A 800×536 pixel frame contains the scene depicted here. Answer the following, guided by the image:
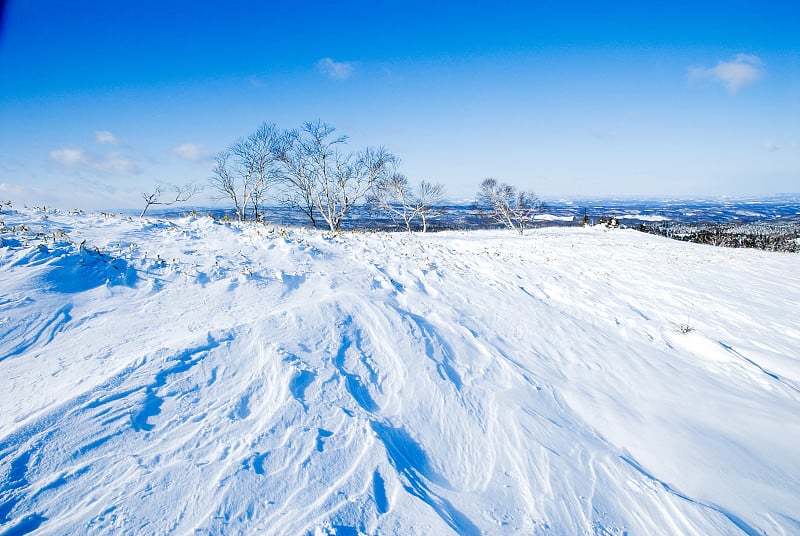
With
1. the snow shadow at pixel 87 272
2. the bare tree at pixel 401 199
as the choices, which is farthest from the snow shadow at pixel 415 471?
the bare tree at pixel 401 199

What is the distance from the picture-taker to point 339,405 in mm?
3414

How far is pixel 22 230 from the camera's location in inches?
216

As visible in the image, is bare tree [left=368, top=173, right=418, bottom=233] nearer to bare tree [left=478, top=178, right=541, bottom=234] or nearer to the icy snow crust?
bare tree [left=478, top=178, right=541, bottom=234]

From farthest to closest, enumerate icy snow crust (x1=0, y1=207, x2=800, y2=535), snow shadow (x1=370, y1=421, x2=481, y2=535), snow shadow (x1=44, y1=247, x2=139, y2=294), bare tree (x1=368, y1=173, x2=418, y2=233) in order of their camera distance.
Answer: bare tree (x1=368, y1=173, x2=418, y2=233) → snow shadow (x1=44, y1=247, x2=139, y2=294) → snow shadow (x1=370, y1=421, x2=481, y2=535) → icy snow crust (x1=0, y1=207, x2=800, y2=535)

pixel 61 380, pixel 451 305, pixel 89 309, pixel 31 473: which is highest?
pixel 89 309

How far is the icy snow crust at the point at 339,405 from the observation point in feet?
7.87

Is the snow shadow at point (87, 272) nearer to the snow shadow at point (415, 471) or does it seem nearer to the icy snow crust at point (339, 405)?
the icy snow crust at point (339, 405)

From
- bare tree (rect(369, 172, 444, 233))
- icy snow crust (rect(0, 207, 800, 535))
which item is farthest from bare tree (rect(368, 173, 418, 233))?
icy snow crust (rect(0, 207, 800, 535))

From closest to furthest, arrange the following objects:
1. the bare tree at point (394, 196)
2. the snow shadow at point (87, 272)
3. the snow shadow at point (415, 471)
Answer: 1. the snow shadow at point (415, 471)
2. the snow shadow at point (87, 272)
3. the bare tree at point (394, 196)

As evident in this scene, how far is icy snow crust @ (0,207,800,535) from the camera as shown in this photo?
240 cm

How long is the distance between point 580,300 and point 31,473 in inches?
375

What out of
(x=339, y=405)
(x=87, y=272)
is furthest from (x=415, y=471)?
(x=87, y=272)

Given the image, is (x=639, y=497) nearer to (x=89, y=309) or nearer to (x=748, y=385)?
(x=748, y=385)

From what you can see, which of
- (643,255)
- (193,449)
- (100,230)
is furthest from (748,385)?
(643,255)
